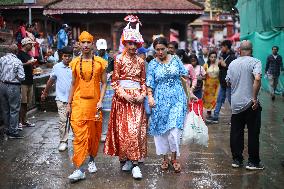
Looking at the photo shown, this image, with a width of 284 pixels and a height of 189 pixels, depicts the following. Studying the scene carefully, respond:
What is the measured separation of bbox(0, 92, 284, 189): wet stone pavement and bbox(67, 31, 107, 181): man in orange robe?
47cm

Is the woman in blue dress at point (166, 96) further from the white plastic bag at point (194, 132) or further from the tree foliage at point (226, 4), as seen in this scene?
the tree foliage at point (226, 4)

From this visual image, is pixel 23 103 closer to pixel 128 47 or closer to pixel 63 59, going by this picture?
pixel 63 59

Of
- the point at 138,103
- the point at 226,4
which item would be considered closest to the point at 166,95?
the point at 138,103

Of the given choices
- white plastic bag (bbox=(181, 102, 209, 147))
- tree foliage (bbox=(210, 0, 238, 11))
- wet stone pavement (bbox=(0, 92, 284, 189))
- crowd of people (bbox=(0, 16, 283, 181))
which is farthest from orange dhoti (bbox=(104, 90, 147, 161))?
tree foliage (bbox=(210, 0, 238, 11))

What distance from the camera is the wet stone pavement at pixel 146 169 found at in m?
5.82

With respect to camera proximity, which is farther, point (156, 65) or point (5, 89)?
point (5, 89)

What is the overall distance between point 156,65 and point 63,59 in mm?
2117

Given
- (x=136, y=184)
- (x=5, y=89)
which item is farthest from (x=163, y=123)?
(x=5, y=89)

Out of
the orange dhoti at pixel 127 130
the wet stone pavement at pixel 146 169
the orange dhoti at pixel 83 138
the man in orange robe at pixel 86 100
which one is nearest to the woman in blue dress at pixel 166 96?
the orange dhoti at pixel 127 130

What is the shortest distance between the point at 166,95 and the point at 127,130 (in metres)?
0.75

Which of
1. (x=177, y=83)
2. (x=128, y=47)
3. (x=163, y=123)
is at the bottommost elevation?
(x=163, y=123)

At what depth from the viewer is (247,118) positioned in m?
6.57

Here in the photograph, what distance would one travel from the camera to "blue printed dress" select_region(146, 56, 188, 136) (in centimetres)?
634

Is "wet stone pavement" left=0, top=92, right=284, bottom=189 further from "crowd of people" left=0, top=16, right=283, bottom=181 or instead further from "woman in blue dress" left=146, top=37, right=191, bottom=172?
"woman in blue dress" left=146, top=37, right=191, bottom=172
